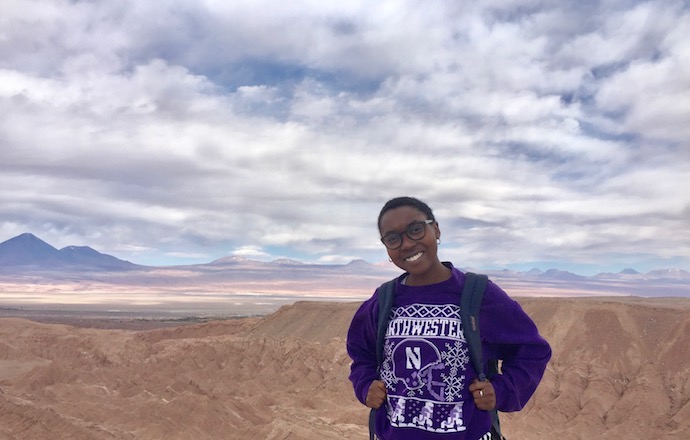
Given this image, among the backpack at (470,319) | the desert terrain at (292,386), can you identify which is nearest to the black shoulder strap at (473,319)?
the backpack at (470,319)

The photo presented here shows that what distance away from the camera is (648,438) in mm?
18469

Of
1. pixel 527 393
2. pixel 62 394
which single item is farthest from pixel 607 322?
pixel 527 393

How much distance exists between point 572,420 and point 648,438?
249cm

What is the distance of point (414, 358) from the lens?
8.56 feet

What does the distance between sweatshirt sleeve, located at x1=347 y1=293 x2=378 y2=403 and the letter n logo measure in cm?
26

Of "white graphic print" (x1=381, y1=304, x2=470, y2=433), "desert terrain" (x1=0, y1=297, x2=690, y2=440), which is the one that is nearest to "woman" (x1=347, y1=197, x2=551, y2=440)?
"white graphic print" (x1=381, y1=304, x2=470, y2=433)

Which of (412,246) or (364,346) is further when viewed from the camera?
(364,346)

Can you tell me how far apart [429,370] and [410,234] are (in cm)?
61

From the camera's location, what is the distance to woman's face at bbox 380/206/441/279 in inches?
106

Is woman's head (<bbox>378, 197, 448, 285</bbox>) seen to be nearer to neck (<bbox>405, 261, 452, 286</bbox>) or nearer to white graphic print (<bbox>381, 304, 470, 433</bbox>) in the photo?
neck (<bbox>405, 261, 452, 286</bbox>)

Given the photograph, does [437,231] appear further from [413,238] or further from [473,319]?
[473,319]

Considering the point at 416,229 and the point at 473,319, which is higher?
the point at 416,229

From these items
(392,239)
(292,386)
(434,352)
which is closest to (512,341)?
(434,352)

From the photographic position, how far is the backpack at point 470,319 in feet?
8.27
